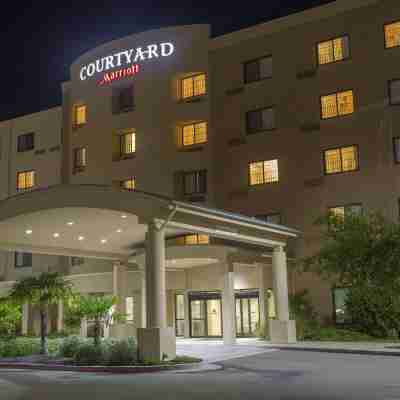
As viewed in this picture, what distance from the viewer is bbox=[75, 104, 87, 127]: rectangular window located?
40.4 m

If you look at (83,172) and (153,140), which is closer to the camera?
(153,140)

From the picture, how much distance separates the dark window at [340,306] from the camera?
30.0m

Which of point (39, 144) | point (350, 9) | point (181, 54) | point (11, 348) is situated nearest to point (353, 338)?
point (11, 348)

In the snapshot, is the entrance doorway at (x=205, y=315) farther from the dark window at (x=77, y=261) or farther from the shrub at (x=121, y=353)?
the shrub at (x=121, y=353)

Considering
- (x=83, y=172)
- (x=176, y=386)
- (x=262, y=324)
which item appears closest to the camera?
(x=176, y=386)

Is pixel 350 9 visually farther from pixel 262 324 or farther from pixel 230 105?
pixel 262 324

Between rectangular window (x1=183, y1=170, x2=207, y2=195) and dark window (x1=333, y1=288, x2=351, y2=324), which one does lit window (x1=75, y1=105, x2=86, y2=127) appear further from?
dark window (x1=333, y1=288, x2=351, y2=324)

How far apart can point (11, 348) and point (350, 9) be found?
22332 mm

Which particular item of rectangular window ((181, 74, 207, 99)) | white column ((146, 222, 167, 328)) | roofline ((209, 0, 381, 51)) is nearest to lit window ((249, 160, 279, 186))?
rectangular window ((181, 74, 207, 99))

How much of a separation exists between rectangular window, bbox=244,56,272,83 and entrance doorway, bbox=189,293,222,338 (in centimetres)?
1168

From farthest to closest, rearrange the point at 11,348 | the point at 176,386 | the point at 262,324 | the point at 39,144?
the point at 39,144
the point at 262,324
the point at 11,348
the point at 176,386

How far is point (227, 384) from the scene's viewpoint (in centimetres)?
1500

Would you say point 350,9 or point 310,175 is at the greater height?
point 350,9

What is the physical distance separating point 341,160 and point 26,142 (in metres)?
23.4
